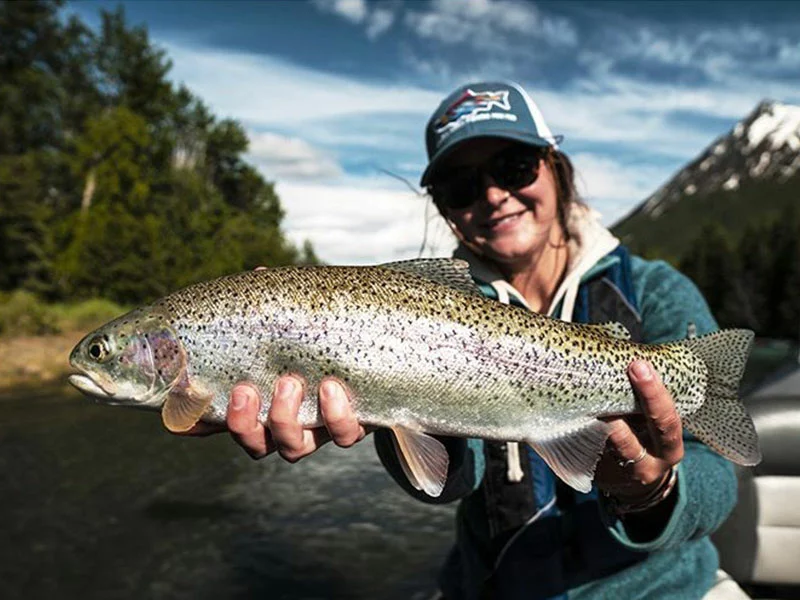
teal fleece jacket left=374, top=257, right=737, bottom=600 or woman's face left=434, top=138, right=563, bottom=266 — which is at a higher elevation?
woman's face left=434, top=138, right=563, bottom=266

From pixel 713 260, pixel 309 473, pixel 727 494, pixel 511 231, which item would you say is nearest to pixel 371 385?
A: pixel 511 231


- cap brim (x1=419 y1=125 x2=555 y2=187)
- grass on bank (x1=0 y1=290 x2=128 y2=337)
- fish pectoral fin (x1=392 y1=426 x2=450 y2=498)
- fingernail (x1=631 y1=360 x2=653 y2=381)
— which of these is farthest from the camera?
grass on bank (x1=0 y1=290 x2=128 y2=337)

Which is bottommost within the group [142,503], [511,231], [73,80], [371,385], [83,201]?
[142,503]

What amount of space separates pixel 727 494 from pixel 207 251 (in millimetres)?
47461

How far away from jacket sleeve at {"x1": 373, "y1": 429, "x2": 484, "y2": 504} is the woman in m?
0.01

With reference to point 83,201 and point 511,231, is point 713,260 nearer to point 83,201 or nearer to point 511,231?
point 83,201

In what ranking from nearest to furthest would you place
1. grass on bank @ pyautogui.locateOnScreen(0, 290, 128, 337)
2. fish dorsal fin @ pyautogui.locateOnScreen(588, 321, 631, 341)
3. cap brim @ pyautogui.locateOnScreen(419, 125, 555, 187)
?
fish dorsal fin @ pyautogui.locateOnScreen(588, 321, 631, 341) < cap brim @ pyautogui.locateOnScreen(419, 125, 555, 187) < grass on bank @ pyautogui.locateOnScreen(0, 290, 128, 337)

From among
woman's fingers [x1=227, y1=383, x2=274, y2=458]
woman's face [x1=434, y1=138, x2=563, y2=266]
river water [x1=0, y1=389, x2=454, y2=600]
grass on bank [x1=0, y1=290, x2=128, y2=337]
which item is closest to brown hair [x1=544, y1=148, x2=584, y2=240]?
woman's face [x1=434, y1=138, x2=563, y2=266]

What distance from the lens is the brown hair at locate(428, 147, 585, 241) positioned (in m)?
4.29

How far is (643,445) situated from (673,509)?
1.37 feet

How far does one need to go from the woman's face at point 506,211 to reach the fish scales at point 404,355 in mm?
973

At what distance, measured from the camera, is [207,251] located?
159ft

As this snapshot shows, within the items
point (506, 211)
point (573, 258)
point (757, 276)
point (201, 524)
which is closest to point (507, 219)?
point (506, 211)

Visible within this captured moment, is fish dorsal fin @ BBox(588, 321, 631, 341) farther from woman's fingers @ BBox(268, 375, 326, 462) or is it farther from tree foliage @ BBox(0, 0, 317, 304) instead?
tree foliage @ BBox(0, 0, 317, 304)
